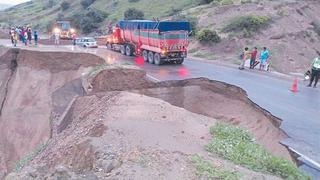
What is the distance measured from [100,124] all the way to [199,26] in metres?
31.4

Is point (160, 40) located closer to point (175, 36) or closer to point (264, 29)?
point (175, 36)

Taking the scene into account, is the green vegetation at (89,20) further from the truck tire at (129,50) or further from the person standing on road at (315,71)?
the person standing on road at (315,71)

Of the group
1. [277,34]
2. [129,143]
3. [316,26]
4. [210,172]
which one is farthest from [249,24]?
[210,172]

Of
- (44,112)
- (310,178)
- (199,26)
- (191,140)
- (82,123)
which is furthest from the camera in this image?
(199,26)

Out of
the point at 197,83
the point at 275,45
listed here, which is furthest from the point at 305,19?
the point at 197,83

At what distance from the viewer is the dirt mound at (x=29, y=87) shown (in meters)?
24.1

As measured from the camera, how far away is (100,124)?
472 inches

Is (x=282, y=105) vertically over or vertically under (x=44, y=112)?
over

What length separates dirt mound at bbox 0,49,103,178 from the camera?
24094mm

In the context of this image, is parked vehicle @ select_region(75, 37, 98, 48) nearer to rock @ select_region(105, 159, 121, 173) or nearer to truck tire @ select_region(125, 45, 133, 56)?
truck tire @ select_region(125, 45, 133, 56)

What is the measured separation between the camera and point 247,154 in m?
10.1

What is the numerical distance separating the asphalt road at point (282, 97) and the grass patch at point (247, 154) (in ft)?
4.55

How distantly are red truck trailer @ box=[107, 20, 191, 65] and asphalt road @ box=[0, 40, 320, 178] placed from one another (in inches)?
27.2

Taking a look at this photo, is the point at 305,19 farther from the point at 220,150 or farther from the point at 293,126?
the point at 220,150
